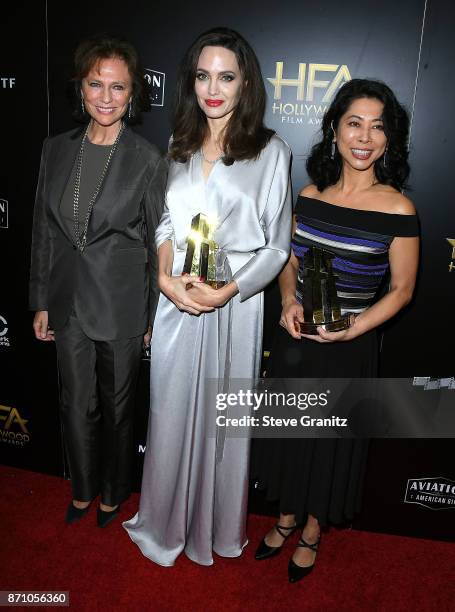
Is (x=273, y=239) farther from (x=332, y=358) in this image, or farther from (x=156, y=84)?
(x=156, y=84)

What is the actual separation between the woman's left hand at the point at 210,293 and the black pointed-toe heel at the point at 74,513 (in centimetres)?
142

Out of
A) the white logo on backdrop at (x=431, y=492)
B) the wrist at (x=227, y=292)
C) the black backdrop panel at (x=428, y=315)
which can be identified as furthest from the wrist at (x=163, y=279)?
the white logo on backdrop at (x=431, y=492)

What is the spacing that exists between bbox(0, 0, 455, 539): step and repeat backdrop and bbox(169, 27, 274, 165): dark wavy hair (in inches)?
12.4

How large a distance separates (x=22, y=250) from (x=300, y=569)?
6.62ft

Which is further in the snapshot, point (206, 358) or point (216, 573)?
A: point (216, 573)

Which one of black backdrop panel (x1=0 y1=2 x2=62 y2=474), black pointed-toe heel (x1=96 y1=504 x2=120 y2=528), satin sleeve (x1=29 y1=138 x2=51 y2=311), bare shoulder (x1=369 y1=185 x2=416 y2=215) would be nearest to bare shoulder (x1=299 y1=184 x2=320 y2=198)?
bare shoulder (x1=369 y1=185 x2=416 y2=215)

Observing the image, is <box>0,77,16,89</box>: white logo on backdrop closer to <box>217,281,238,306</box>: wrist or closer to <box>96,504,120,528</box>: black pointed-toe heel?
<box>217,281,238,306</box>: wrist

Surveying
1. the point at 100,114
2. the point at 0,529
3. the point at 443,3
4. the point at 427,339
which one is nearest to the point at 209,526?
the point at 0,529

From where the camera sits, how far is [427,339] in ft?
8.00

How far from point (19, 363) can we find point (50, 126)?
1.25m

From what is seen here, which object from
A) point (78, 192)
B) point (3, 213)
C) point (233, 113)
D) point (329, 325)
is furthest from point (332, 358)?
point (3, 213)

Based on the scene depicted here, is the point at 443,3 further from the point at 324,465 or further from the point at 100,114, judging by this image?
the point at 324,465

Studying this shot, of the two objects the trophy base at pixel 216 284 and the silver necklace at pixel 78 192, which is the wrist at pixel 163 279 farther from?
the silver necklace at pixel 78 192

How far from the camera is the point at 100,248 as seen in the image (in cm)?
224
